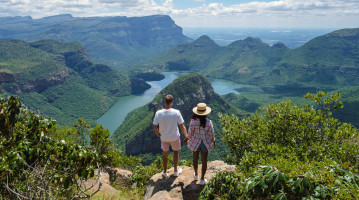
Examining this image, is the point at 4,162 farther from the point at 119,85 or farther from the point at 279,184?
the point at 119,85

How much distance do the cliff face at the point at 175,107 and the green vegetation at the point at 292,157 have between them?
64.9 m

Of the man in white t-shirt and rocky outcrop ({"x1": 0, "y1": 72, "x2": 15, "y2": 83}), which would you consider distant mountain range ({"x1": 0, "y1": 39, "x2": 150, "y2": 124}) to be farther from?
the man in white t-shirt

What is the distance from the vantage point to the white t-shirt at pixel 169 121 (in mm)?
7824

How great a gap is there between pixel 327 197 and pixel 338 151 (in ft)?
17.1

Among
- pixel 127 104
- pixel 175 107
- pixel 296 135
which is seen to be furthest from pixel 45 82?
pixel 296 135

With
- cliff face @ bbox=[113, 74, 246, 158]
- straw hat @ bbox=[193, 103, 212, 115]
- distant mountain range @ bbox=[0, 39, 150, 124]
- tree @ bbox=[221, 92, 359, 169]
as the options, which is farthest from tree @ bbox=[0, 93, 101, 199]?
distant mountain range @ bbox=[0, 39, 150, 124]

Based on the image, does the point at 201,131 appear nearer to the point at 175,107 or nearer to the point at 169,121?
the point at 169,121

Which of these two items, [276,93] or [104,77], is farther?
[104,77]

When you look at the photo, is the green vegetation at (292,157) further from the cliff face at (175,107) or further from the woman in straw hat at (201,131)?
the cliff face at (175,107)

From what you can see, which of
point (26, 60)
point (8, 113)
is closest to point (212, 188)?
point (8, 113)

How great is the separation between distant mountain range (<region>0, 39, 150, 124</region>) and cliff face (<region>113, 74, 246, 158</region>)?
32.9 meters

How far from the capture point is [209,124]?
7539 mm

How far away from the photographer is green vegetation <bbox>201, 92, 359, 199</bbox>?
4188 millimetres

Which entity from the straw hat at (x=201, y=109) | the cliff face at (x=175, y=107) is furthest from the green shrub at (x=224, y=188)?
the cliff face at (x=175, y=107)
